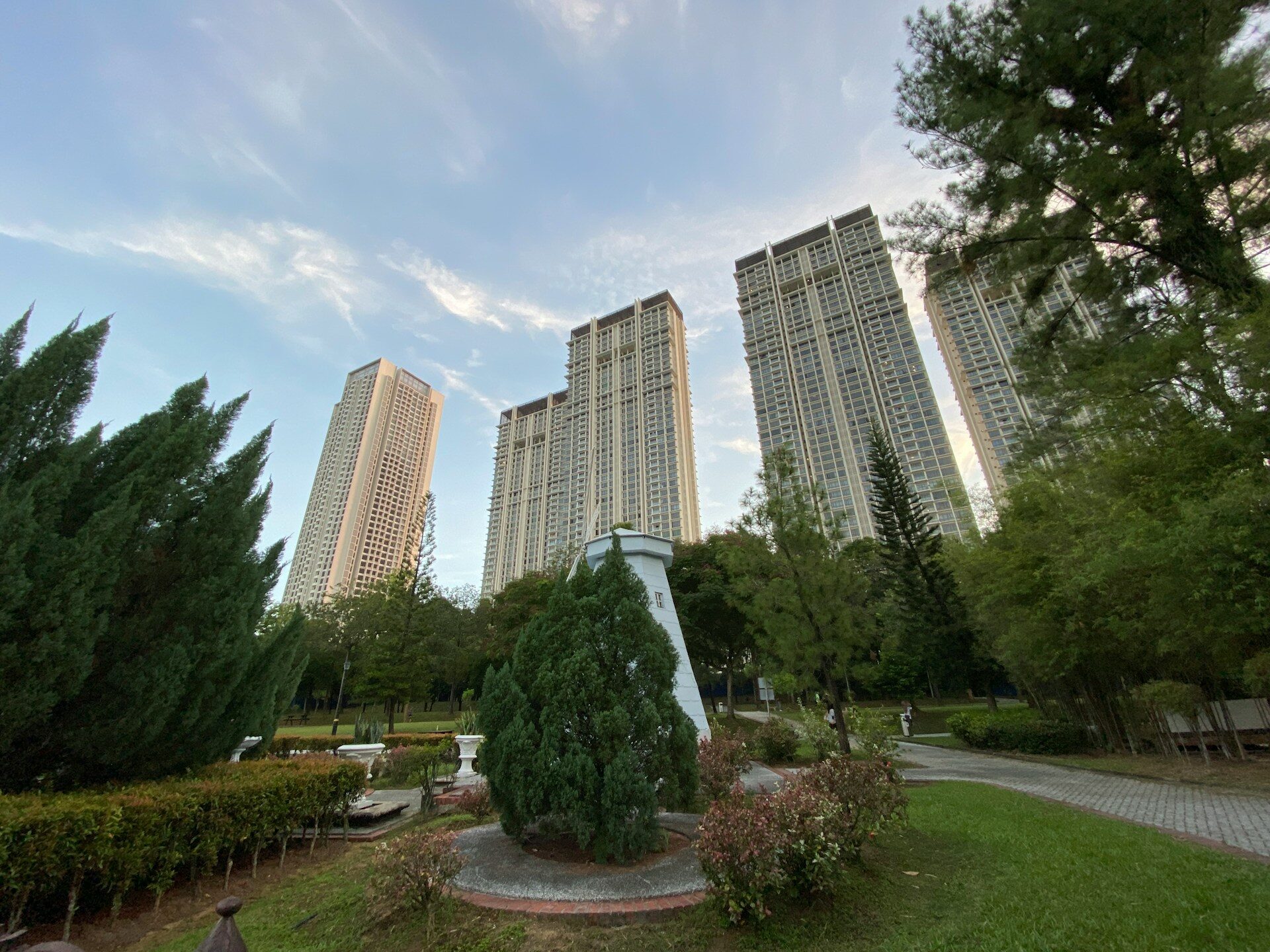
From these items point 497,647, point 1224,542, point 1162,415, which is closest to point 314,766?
point 1224,542

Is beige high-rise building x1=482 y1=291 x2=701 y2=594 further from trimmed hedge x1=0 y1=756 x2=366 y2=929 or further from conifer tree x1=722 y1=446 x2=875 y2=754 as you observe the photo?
trimmed hedge x1=0 y1=756 x2=366 y2=929

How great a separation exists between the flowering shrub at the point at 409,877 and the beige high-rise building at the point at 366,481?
5798cm

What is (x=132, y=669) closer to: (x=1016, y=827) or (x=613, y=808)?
(x=613, y=808)

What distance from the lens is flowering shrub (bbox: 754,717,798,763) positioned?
35.0 ft

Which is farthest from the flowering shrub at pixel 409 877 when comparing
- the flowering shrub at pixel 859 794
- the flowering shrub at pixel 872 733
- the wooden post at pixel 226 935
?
A: the flowering shrub at pixel 872 733

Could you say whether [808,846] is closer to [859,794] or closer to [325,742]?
[859,794]

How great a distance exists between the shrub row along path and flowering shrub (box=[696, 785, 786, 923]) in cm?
430

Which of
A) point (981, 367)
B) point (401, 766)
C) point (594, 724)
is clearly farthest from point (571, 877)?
point (981, 367)

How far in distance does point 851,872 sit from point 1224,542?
541 cm

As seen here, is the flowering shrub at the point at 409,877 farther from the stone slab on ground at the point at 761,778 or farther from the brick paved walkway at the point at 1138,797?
the brick paved walkway at the point at 1138,797

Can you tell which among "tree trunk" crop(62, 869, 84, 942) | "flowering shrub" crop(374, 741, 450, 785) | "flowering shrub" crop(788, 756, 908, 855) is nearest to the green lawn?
"flowering shrub" crop(788, 756, 908, 855)

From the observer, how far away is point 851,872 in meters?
3.75

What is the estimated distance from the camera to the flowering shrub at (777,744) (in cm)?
1067

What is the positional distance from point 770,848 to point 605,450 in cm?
6664
